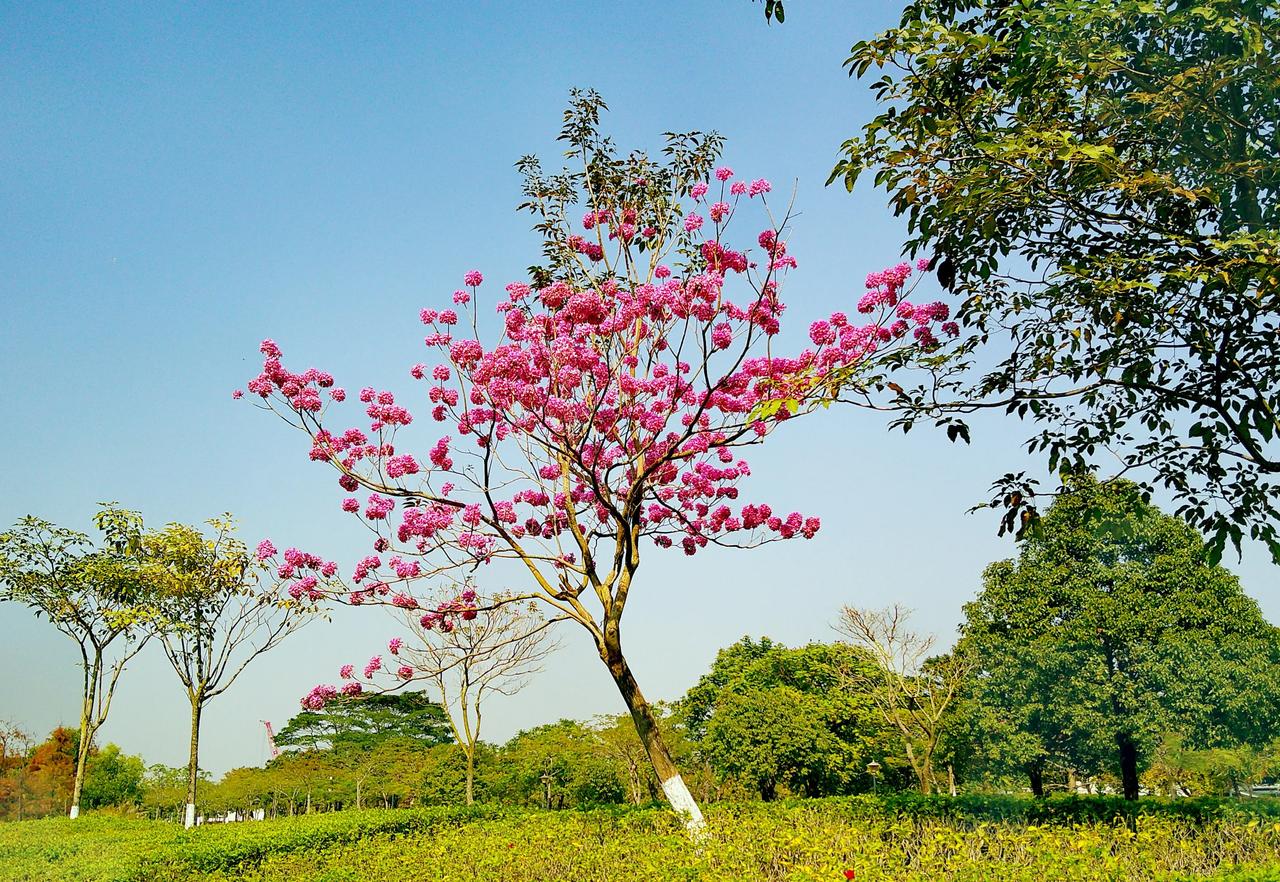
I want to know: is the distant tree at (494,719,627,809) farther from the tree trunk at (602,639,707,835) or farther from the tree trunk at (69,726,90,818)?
the tree trunk at (602,639,707,835)

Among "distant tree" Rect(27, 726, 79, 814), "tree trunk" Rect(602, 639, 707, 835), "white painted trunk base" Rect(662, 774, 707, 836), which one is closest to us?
"white painted trunk base" Rect(662, 774, 707, 836)

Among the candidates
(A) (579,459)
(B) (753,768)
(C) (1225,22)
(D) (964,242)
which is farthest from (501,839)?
(B) (753,768)

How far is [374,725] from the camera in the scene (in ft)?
134

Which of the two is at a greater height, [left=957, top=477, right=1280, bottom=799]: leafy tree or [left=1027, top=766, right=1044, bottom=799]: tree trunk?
[left=957, top=477, right=1280, bottom=799]: leafy tree

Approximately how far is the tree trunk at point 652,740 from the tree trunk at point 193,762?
1188 cm

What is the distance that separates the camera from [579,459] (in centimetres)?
729

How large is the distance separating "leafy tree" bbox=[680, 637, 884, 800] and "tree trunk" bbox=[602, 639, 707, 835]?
49.9 ft

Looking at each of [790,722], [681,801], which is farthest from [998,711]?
[681,801]

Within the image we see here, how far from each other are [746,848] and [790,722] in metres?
16.9

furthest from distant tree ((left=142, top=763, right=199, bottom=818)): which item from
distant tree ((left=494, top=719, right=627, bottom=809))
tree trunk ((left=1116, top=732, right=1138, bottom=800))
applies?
tree trunk ((left=1116, top=732, right=1138, bottom=800))

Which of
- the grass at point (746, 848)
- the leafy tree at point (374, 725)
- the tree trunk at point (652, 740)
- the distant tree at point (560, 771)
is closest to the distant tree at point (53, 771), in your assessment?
the leafy tree at point (374, 725)

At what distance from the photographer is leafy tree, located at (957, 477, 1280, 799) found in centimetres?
1670

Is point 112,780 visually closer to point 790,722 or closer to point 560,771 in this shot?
point 560,771

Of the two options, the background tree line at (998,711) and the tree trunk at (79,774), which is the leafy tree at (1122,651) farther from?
the tree trunk at (79,774)
